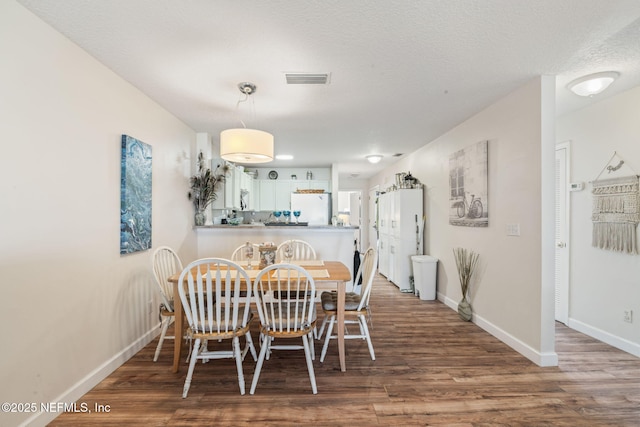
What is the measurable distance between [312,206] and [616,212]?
15.2 feet

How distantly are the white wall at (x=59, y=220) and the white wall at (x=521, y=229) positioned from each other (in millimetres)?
3556

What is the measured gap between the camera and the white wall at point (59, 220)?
5.11 feet

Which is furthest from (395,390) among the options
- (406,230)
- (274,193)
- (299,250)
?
(274,193)

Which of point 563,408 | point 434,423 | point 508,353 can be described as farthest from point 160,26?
point 508,353

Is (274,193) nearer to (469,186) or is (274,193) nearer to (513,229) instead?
(469,186)

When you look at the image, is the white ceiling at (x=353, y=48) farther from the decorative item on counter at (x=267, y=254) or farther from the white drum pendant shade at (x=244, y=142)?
the decorative item on counter at (x=267, y=254)

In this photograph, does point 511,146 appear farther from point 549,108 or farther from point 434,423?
point 434,423

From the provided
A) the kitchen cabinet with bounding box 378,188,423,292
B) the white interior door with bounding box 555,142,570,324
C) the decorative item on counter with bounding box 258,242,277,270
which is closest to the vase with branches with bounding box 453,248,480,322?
the white interior door with bounding box 555,142,570,324

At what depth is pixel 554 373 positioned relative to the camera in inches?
91.6

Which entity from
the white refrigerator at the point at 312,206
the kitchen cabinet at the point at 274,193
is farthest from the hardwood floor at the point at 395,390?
the kitchen cabinet at the point at 274,193

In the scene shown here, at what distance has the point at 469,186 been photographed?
11.5 feet

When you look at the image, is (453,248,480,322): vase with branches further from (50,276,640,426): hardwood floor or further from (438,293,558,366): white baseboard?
(50,276,640,426): hardwood floor

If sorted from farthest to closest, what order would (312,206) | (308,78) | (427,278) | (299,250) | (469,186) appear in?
(312,206)
(427,278)
(299,250)
(469,186)
(308,78)

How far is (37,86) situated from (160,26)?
2.61ft
